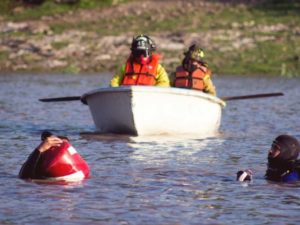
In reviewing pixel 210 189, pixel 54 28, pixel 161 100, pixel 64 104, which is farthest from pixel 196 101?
pixel 54 28

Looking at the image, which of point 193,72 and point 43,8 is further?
point 43,8

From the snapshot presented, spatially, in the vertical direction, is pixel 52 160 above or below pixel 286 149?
below

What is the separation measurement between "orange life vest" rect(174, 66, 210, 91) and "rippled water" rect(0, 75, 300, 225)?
0.93 metres

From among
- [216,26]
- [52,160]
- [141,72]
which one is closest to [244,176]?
[52,160]

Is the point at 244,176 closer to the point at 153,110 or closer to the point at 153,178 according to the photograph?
the point at 153,178

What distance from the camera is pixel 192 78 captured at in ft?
71.9

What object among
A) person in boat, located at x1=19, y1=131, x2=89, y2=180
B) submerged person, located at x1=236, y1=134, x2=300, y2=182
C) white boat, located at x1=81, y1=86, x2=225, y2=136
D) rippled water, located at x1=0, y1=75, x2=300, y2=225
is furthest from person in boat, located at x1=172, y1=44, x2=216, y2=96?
person in boat, located at x1=19, y1=131, x2=89, y2=180

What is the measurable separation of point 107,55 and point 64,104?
1289 centimetres

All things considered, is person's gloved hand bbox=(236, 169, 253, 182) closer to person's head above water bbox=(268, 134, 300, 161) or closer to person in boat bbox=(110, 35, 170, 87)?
person's head above water bbox=(268, 134, 300, 161)

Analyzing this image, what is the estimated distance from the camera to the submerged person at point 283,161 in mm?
15039

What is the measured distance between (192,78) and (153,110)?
1.30 meters

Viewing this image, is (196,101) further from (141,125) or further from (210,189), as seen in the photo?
(210,189)

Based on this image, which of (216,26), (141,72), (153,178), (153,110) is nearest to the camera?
(153,178)

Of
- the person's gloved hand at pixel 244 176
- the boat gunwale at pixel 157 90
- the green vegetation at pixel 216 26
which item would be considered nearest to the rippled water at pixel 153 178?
the person's gloved hand at pixel 244 176
